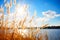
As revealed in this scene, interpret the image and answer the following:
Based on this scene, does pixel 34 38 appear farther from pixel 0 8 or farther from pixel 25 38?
pixel 0 8

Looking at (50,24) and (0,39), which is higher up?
(50,24)

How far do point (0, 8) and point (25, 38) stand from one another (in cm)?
42

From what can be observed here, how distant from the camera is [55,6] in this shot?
2.00m

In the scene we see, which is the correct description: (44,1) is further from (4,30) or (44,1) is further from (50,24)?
(4,30)

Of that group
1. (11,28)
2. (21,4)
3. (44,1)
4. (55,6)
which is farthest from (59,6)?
(11,28)

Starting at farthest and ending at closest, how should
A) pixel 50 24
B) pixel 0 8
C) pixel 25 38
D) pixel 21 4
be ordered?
pixel 50 24 < pixel 21 4 < pixel 25 38 < pixel 0 8

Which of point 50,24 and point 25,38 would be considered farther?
point 50,24

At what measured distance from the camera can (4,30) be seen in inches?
50.6

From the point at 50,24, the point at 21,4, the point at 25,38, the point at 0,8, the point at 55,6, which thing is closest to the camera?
the point at 0,8

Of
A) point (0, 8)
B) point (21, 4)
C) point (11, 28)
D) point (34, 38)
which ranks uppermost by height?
point (21, 4)

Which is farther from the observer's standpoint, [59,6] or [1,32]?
[59,6]

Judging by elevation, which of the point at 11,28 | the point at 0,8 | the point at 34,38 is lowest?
the point at 34,38

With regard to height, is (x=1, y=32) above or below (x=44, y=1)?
below

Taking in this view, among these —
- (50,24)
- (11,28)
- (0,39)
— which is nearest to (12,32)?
(11,28)
